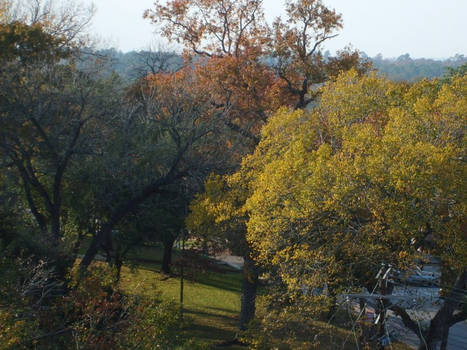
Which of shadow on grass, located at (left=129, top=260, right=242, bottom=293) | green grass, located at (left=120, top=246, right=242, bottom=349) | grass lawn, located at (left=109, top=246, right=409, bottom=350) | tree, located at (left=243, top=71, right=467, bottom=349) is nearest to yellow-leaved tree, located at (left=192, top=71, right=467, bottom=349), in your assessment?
tree, located at (left=243, top=71, right=467, bottom=349)

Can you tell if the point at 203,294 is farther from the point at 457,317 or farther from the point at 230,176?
the point at 457,317

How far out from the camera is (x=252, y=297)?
22438 millimetres

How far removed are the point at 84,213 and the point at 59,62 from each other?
6.02 m

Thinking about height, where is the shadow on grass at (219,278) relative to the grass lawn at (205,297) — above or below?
below

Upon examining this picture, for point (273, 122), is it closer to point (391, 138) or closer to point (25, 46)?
point (391, 138)

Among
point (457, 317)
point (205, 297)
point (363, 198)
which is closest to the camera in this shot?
point (363, 198)

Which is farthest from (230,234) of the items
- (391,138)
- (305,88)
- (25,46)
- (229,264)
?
(229,264)

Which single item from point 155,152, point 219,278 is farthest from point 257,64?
point 219,278

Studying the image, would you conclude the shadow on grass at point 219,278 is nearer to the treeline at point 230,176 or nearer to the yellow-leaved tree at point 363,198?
the treeline at point 230,176

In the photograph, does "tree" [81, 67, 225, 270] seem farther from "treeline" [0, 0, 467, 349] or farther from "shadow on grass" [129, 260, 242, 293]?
"shadow on grass" [129, 260, 242, 293]

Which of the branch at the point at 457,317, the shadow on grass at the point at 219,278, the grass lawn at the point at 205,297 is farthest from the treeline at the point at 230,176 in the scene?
the shadow on grass at the point at 219,278

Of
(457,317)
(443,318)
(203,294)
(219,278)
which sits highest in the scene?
(443,318)

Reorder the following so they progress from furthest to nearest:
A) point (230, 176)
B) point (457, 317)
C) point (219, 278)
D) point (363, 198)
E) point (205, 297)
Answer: point (219, 278) < point (205, 297) < point (230, 176) < point (457, 317) < point (363, 198)

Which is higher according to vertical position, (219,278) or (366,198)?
(366,198)
